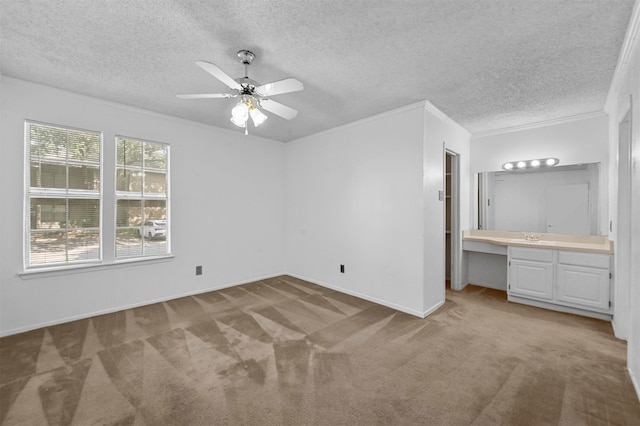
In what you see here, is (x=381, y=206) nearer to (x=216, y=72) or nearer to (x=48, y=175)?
(x=216, y=72)

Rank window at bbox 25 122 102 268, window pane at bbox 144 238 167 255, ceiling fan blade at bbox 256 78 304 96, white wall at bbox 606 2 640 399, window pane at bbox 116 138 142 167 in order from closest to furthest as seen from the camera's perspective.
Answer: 1. white wall at bbox 606 2 640 399
2. ceiling fan blade at bbox 256 78 304 96
3. window at bbox 25 122 102 268
4. window pane at bbox 116 138 142 167
5. window pane at bbox 144 238 167 255

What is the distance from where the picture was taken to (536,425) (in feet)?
5.57

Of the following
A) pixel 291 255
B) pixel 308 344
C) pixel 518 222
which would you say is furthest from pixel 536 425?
pixel 291 255

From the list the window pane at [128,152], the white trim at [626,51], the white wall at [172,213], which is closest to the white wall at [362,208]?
the white wall at [172,213]

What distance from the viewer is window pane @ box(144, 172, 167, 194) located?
12.5 feet

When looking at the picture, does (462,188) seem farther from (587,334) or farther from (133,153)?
(133,153)

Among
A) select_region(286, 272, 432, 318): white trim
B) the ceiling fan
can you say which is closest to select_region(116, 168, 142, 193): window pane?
the ceiling fan

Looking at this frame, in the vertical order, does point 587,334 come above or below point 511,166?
below

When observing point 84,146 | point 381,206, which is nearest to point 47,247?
point 84,146

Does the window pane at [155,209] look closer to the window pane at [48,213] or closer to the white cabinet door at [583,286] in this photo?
the window pane at [48,213]

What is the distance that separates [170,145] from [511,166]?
522 centimetres

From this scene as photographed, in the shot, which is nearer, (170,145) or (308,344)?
(308,344)

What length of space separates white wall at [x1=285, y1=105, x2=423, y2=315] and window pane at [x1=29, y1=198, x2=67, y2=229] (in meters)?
3.25

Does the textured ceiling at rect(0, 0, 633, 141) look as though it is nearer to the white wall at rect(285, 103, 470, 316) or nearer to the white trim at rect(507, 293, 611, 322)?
the white wall at rect(285, 103, 470, 316)
